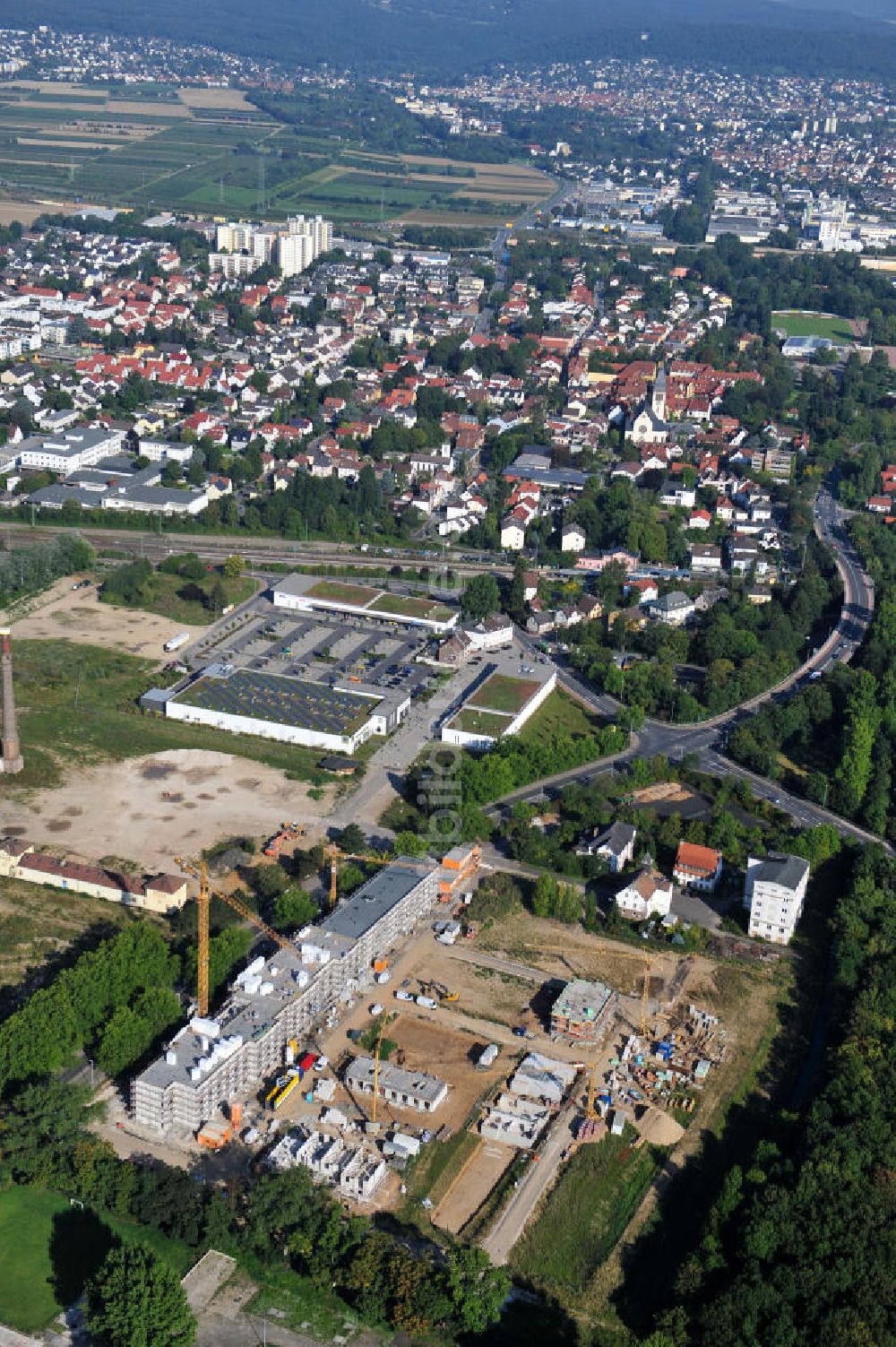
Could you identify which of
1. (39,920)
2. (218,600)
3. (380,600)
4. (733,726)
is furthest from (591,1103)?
(218,600)

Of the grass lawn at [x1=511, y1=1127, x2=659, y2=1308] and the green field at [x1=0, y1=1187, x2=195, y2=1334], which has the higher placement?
the grass lawn at [x1=511, y1=1127, x2=659, y2=1308]

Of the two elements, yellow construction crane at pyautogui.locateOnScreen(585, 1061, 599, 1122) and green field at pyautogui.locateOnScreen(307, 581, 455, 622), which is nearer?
yellow construction crane at pyautogui.locateOnScreen(585, 1061, 599, 1122)

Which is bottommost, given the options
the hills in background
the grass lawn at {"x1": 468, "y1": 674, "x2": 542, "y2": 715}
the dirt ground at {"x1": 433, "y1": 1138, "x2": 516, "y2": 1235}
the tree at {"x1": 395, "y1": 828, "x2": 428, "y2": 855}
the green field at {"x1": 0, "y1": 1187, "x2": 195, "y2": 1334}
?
the grass lawn at {"x1": 468, "y1": 674, "x2": 542, "y2": 715}

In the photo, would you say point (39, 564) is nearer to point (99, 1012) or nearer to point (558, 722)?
point (558, 722)

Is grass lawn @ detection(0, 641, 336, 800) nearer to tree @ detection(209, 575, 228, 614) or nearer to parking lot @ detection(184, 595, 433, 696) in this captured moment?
parking lot @ detection(184, 595, 433, 696)

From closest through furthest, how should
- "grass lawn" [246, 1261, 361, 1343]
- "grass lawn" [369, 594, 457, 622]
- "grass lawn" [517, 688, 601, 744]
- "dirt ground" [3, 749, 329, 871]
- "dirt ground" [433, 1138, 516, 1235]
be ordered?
"grass lawn" [246, 1261, 361, 1343], "dirt ground" [433, 1138, 516, 1235], "dirt ground" [3, 749, 329, 871], "grass lawn" [517, 688, 601, 744], "grass lawn" [369, 594, 457, 622]

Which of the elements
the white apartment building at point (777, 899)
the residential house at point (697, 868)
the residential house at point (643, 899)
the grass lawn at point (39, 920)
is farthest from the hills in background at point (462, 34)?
the white apartment building at point (777, 899)

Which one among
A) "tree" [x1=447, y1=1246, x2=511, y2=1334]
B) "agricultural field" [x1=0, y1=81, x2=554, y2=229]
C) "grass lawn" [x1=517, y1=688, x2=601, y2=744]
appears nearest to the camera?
"tree" [x1=447, y1=1246, x2=511, y2=1334]

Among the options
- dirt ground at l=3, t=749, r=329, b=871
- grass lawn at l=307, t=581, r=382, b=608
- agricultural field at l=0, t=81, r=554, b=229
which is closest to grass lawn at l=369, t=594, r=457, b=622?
grass lawn at l=307, t=581, r=382, b=608
